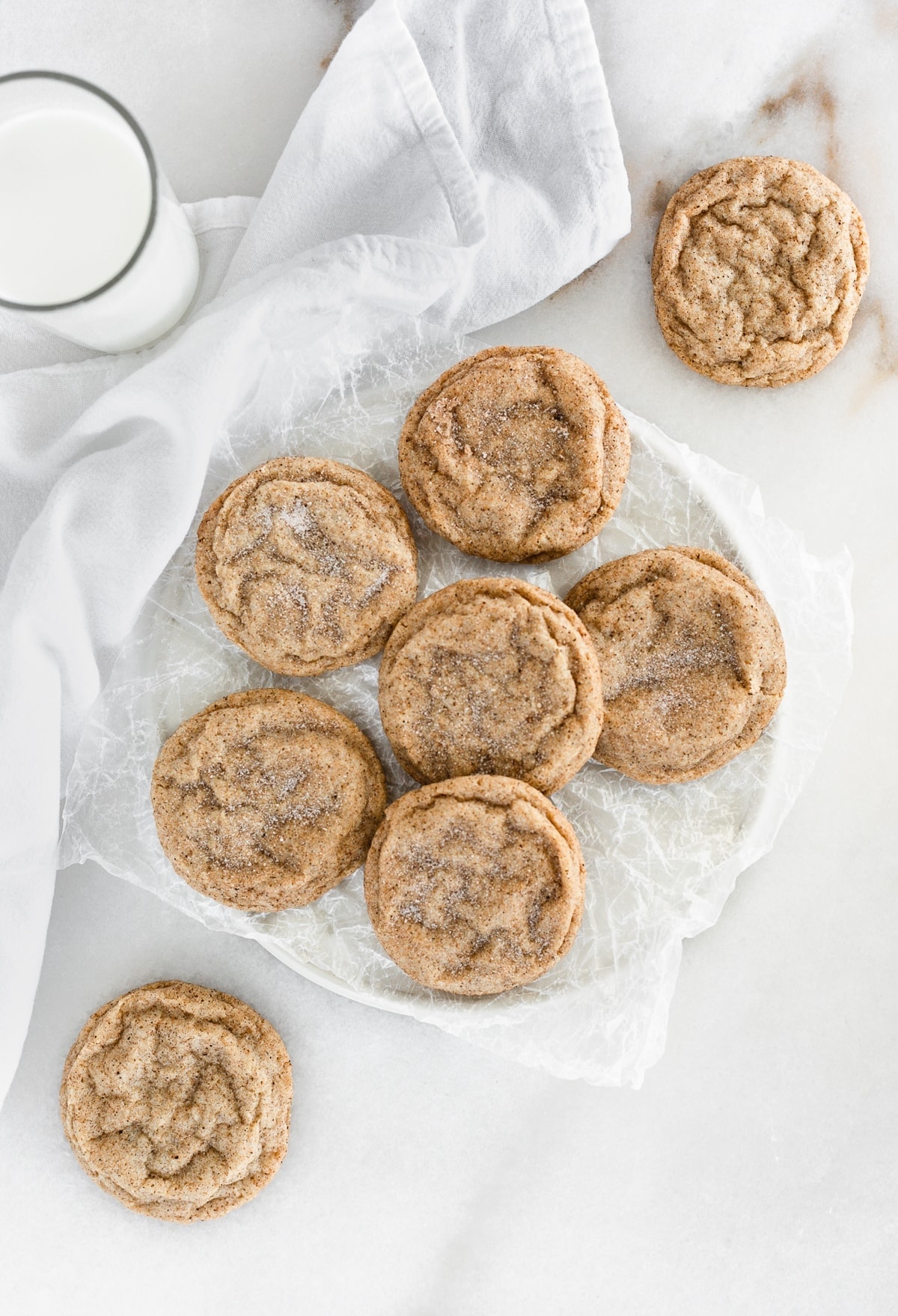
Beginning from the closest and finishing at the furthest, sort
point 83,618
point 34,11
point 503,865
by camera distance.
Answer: point 503,865 < point 83,618 < point 34,11

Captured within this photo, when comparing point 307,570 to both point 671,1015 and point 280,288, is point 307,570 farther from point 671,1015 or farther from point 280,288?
point 671,1015

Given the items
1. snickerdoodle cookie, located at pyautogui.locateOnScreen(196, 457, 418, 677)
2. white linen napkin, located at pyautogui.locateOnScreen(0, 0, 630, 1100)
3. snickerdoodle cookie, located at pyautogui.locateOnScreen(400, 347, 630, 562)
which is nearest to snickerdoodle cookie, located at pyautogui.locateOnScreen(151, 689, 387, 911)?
snickerdoodle cookie, located at pyautogui.locateOnScreen(196, 457, 418, 677)

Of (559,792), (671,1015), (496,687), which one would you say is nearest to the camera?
(496,687)

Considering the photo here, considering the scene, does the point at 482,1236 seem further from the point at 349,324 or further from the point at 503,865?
the point at 349,324

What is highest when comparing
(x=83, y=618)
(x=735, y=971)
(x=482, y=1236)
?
(x=83, y=618)

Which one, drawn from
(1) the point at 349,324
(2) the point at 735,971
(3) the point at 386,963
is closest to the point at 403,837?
(3) the point at 386,963

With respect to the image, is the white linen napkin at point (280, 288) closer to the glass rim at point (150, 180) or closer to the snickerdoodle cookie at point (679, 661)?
the glass rim at point (150, 180)

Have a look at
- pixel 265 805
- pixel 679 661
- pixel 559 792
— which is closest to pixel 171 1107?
pixel 265 805
